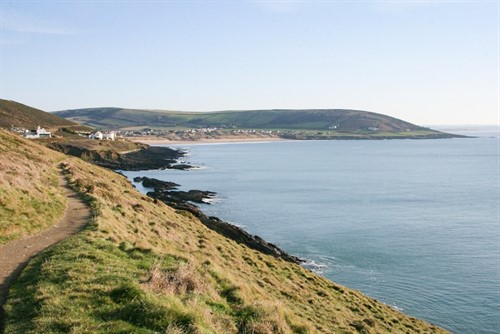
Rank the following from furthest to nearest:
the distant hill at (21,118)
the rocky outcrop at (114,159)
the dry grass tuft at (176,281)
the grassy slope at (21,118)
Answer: the grassy slope at (21,118), the distant hill at (21,118), the rocky outcrop at (114,159), the dry grass tuft at (176,281)

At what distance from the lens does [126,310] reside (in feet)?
36.9

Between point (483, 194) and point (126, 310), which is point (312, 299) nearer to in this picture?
point (126, 310)

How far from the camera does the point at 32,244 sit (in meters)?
19.4

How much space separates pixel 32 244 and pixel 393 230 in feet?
156

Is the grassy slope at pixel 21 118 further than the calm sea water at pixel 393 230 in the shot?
Yes

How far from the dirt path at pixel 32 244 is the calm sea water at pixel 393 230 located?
23055 millimetres

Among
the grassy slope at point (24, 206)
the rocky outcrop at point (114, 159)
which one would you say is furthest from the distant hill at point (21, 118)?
the grassy slope at point (24, 206)

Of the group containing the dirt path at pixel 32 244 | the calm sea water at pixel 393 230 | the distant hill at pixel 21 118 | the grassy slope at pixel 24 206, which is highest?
the distant hill at pixel 21 118

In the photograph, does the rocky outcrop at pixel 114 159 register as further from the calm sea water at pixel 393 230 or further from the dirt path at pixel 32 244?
the dirt path at pixel 32 244

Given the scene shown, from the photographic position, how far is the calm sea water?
118ft

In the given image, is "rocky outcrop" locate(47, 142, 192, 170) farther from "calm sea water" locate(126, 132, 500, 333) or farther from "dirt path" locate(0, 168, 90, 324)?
"dirt path" locate(0, 168, 90, 324)

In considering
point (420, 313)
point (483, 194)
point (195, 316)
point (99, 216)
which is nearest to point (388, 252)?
point (420, 313)

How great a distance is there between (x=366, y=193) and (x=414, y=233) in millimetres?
33029

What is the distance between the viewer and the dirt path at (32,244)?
588 inches
